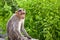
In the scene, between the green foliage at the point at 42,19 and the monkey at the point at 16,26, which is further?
the green foliage at the point at 42,19

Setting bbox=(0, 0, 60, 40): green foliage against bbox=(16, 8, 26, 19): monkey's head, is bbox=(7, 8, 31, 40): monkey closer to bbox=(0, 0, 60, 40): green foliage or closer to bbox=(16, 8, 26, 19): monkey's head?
bbox=(16, 8, 26, 19): monkey's head

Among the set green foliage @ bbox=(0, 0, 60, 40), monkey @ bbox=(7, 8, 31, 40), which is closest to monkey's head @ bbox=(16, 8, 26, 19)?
monkey @ bbox=(7, 8, 31, 40)

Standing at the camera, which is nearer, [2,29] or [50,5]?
[50,5]

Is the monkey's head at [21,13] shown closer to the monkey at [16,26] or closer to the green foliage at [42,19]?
the monkey at [16,26]

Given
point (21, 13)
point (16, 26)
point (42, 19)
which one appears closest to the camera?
point (21, 13)

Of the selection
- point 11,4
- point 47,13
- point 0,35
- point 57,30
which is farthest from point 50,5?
point 11,4

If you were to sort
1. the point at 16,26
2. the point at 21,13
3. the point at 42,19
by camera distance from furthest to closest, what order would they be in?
1. the point at 42,19
2. the point at 16,26
3. the point at 21,13

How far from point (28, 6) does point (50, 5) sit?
0.61 metres

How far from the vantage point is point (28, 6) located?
7.68 meters

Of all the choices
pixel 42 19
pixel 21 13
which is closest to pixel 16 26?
pixel 21 13

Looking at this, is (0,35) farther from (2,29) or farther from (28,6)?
(28,6)

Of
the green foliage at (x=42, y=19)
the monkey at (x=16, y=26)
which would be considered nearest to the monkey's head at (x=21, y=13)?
the monkey at (x=16, y=26)

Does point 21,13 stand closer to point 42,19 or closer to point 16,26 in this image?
point 16,26

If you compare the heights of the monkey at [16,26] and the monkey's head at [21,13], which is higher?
the monkey's head at [21,13]
